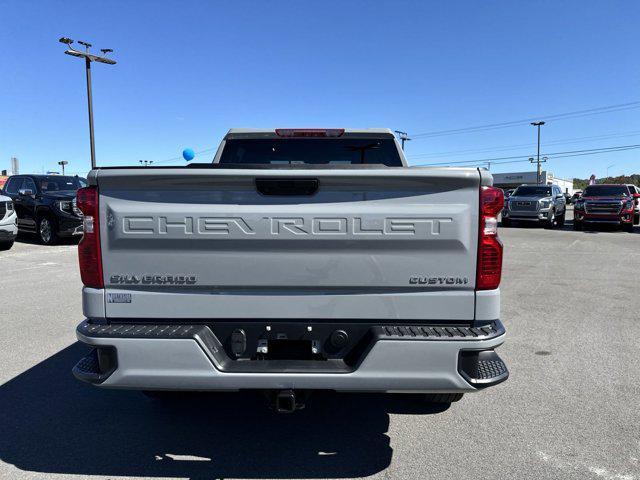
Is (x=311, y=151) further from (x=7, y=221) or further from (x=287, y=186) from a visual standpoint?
(x=7, y=221)

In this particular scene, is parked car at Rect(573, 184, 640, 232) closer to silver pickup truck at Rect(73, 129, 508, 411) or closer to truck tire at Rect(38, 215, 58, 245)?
truck tire at Rect(38, 215, 58, 245)

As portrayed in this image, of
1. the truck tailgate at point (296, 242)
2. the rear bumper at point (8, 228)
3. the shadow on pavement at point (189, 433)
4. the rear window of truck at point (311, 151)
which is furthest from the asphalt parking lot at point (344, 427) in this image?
the rear bumper at point (8, 228)

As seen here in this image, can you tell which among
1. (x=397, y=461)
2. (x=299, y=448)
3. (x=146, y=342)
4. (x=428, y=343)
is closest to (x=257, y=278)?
(x=146, y=342)

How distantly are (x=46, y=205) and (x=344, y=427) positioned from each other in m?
13.5

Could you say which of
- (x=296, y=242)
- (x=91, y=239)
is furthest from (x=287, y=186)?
(x=91, y=239)

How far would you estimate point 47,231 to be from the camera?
14305mm

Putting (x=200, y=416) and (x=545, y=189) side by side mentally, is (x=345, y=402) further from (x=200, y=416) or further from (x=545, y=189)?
(x=545, y=189)

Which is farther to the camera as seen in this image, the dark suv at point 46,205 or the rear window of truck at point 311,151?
the dark suv at point 46,205

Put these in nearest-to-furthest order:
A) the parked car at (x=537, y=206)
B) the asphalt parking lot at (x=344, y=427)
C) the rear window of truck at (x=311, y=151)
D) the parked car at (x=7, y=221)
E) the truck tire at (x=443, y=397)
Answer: the asphalt parking lot at (x=344, y=427) → the truck tire at (x=443, y=397) → the rear window of truck at (x=311, y=151) → the parked car at (x=7, y=221) → the parked car at (x=537, y=206)

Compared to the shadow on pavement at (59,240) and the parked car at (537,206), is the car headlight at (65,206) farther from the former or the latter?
the parked car at (537,206)

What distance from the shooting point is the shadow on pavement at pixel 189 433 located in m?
2.87

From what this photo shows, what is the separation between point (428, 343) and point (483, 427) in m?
1.27

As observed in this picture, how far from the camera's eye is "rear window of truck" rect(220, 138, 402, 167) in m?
4.46

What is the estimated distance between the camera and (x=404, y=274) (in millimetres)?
2551
